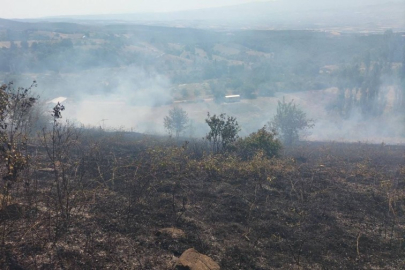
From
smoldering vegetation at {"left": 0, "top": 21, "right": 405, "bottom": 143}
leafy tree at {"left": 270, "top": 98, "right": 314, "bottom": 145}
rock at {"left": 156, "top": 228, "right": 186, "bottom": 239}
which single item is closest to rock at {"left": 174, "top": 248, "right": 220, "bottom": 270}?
rock at {"left": 156, "top": 228, "right": 186, "bottom": 239}

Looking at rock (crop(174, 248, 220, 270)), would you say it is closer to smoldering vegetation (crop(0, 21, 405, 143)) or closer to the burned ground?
the burned ground

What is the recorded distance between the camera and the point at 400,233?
7328mm

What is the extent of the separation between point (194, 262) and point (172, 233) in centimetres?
122

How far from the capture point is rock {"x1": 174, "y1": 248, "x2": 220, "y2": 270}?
5.36 meters

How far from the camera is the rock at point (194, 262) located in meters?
5.36

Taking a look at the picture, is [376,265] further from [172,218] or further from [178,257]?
[172,218]

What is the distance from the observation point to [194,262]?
545 centimetres

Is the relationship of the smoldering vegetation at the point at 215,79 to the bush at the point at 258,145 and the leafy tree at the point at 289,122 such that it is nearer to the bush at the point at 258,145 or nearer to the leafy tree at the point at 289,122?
the leafy tree at the point at 289,122

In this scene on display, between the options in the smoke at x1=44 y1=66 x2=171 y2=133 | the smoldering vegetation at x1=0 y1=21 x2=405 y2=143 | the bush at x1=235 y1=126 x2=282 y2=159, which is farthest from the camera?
the smoldering vegetation at x1=0 y1=21 x2=405 y2=143

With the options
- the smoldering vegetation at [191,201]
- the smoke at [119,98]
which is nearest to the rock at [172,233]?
the smoldering vegetation at [191,201]

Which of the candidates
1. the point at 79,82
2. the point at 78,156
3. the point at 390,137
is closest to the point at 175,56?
the point at 79,82

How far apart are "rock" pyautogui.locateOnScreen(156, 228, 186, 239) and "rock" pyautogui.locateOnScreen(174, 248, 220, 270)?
792 millimetres

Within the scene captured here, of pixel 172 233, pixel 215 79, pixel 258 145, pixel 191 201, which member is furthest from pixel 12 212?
pixel 215 79

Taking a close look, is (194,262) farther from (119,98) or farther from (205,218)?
(119,98)
